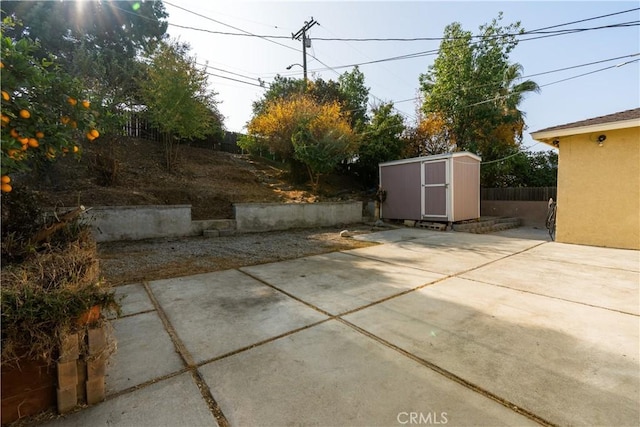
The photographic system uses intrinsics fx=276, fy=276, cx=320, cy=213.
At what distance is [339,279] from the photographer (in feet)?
11.2

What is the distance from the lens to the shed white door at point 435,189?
26.8ft

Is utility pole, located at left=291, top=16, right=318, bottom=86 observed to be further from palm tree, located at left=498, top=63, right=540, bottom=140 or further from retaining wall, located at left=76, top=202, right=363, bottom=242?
palm tree, located at left=498, top=63, right=540, bottom=140

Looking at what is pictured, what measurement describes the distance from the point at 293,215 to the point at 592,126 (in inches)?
272

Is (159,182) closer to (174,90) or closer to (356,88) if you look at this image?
(174,90)

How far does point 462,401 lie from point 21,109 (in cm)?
278

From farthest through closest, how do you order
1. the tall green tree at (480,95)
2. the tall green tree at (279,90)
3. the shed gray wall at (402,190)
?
the tall green tree at (279,90) < the tall green tree at (480,95) < the shed gray wall at (402,190)

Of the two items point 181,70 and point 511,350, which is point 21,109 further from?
point 181,70

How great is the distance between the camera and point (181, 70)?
7.75 metres

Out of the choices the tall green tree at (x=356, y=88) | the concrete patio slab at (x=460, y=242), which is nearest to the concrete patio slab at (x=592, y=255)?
the concrete patio slab at (x=460, y=242)

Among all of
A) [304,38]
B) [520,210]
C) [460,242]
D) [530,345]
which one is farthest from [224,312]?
[304,38]

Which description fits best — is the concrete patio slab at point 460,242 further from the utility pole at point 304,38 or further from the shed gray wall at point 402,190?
the utility pole at point 304,38

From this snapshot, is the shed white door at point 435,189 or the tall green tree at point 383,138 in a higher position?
the tall green tree at point 383,138

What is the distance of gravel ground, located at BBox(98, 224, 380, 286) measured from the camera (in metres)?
Result: 3.73

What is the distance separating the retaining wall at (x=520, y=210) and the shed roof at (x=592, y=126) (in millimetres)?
4624
